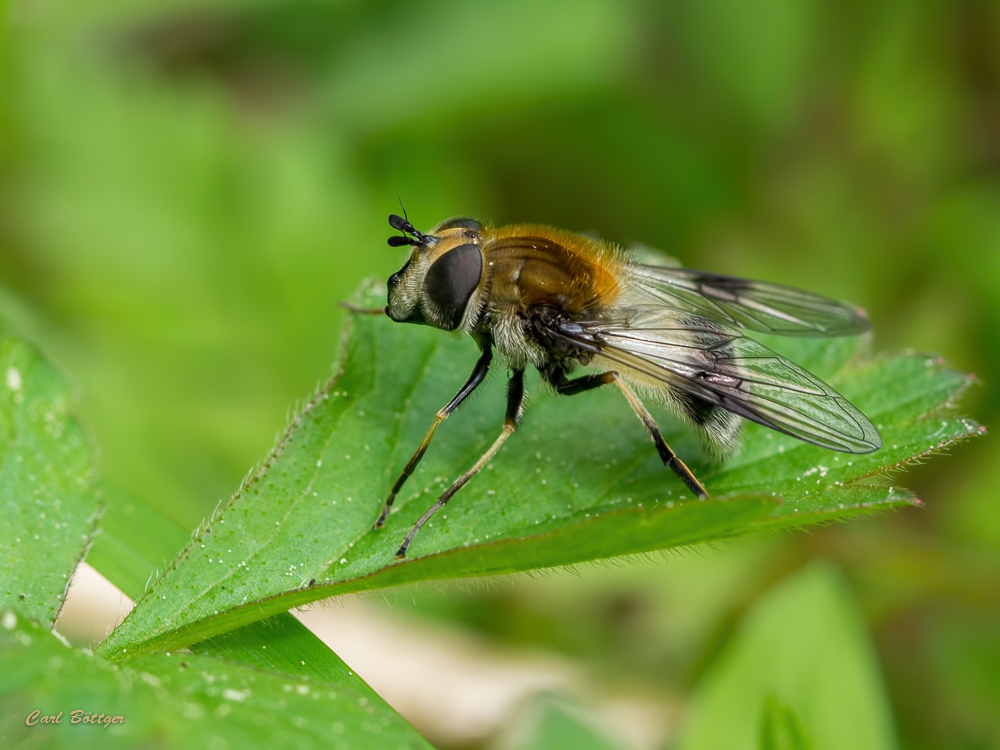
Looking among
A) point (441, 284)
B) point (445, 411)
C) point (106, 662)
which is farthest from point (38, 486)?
point (441, 284)

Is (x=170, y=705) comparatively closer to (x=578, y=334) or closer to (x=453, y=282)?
(x=453, y=282)

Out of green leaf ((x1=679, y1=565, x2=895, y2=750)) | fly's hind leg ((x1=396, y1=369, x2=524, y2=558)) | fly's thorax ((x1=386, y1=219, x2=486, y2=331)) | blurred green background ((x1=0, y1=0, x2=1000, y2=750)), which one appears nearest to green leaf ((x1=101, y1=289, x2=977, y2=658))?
fly's hind leg ((x1=396, y1=369, x2=524, y2=558))

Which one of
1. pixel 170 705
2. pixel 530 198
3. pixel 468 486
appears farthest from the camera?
pixel 530 198

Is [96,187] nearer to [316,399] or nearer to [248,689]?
[316,399]

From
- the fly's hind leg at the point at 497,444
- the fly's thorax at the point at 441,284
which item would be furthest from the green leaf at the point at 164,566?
the fly's thorax at the point at 441,284

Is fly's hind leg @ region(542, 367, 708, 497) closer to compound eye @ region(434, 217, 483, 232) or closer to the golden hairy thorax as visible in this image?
the golden hairy thorax

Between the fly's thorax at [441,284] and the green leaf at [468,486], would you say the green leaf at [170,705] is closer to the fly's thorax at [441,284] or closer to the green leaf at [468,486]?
the green leaf at [468,486]
